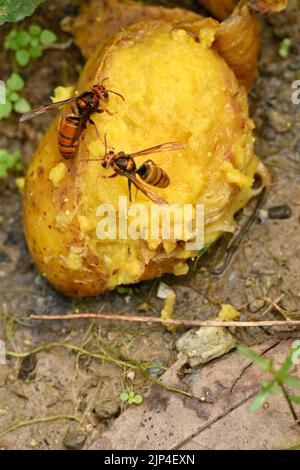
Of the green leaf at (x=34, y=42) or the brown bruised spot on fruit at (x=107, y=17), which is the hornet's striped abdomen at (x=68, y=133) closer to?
the brown bruised spot on fruit at (x=107, y=17)

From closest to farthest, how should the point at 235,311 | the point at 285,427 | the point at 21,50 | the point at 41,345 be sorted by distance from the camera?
the point at 285,427 → the point at 235,311 → the point at 41,345 → the point at 21,50

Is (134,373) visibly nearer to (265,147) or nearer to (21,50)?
(265,147)

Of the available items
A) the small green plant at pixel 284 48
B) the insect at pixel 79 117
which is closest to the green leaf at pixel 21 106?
the insect at pixel 79 117

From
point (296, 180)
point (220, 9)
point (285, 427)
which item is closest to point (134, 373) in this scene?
point (285, 427)

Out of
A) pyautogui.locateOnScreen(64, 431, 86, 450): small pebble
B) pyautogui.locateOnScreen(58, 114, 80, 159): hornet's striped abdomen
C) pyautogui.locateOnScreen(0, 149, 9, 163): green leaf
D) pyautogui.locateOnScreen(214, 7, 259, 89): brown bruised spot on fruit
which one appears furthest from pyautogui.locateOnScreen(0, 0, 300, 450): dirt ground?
pyautogui.locateOnScreen(58, 114, 80, 159): hornet's striped abdomen

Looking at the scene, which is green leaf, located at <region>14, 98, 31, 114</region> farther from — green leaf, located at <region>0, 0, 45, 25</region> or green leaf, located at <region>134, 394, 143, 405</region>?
green leaf, located at <region>134, 394, 143, 405</region>

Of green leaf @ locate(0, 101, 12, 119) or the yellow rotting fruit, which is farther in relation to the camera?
green leaf @ locate(0, 101, 12, 119)
